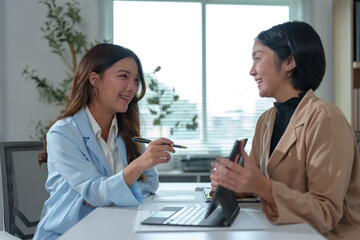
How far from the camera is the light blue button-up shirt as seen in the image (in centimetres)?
134

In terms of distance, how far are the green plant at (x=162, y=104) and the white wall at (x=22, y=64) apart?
81cm

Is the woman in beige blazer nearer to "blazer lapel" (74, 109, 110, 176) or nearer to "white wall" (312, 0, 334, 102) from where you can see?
"blazer lapel" (74, 109, 110, 176)

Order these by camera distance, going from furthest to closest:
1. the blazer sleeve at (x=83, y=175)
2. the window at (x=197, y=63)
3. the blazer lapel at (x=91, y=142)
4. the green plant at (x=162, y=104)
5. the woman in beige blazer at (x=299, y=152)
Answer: the window at (x=197, y=63) → the green plant at (x=162, y=104) → the blazer lapel at (x=91, y=142) → the blazer sleeve at (x=83, y=175) → the woman in beige blazer at (x=299, y=152)

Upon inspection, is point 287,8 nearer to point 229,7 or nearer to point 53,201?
point 229,7

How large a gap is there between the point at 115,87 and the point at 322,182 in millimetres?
974

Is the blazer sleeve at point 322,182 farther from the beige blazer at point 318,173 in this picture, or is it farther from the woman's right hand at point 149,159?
the woman's right hand at point 149,159

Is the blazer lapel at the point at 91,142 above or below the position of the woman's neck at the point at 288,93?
below

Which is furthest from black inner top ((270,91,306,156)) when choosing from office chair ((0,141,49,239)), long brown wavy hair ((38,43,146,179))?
office chair ((0,141,49,239))

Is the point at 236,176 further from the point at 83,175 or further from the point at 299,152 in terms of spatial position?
the point at 83,175

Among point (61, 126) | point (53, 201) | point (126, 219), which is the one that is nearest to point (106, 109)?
point (61, 126)

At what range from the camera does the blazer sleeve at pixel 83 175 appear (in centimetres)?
133

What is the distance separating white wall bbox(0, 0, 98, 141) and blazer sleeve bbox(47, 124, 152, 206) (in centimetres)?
217

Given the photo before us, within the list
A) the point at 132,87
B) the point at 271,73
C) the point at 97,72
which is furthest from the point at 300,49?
the point at 97,72

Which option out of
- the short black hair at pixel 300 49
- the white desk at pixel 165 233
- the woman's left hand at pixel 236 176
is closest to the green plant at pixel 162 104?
the short black hair at pixel 300 49
